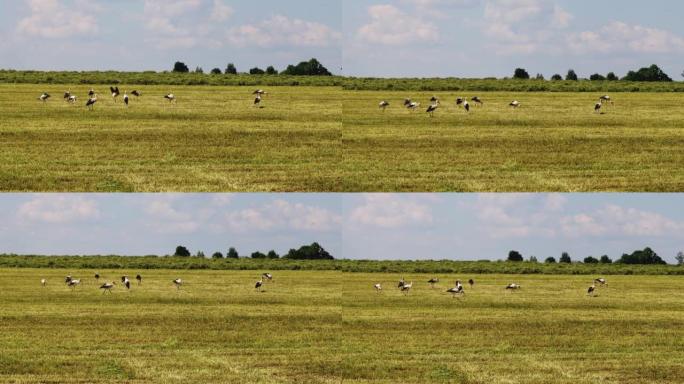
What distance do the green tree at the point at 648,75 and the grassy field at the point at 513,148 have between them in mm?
15629

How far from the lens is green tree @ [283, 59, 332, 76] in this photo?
60.4 meters

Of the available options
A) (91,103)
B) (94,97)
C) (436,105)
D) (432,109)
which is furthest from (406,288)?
(94,97)

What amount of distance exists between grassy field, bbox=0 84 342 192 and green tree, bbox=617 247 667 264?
31.1 metres

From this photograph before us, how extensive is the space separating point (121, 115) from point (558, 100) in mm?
20481

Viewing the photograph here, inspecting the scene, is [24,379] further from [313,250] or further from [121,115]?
[313,250]

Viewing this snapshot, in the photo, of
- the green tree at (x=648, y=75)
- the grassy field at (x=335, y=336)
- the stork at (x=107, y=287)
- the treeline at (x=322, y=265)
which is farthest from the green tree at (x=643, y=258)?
the stork at (x=107, y=287)

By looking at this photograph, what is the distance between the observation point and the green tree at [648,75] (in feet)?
205

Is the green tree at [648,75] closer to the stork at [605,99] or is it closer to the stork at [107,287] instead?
the stork at [605,99]

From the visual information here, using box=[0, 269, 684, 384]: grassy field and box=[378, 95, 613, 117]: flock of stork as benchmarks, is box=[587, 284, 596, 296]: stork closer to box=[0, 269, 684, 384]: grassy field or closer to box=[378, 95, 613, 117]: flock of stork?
box=[0, 269, 684, 384]: grassy field

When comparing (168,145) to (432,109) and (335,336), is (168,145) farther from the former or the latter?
(432,109)

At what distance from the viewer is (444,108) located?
1801 inches

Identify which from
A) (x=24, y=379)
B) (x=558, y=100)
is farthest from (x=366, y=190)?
(x=558, y=100)

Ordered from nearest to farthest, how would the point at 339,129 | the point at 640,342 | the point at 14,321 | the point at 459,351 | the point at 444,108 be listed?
1. the point at 459,351
2. the point at 640,342
3. the point at 14,321
4. the point at 339,129
5. the point at 444,108

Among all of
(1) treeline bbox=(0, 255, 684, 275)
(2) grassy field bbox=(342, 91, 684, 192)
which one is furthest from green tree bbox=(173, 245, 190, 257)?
(2) grassy field bbox=(342, 91, 684, 192)
